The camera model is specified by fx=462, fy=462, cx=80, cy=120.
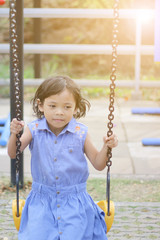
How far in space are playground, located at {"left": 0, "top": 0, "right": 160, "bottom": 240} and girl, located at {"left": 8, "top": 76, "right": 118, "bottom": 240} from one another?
7 centimetres

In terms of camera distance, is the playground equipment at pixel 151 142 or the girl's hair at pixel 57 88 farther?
the playground equipment at pixel 151 142

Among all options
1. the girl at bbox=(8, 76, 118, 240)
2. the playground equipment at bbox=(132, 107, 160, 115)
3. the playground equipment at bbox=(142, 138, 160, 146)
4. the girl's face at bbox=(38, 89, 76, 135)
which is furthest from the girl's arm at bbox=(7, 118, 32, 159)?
the playground equipment at bbox=(132, 107, 160, 115)

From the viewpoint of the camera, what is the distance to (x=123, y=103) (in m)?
6.90

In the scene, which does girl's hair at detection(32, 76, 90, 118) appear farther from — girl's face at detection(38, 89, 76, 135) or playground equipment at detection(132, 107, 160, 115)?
playground equipment at detection(132, 107, 160, 115)

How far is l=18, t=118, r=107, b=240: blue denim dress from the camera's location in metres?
2.21

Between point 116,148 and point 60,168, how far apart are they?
92.2 inches

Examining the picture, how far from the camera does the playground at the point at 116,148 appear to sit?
7.36 feet

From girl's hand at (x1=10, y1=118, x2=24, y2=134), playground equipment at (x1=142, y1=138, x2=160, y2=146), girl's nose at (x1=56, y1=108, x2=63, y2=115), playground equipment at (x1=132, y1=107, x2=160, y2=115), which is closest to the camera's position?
girl's hand at (x1=10, y1=118, x2=24, y2=134)

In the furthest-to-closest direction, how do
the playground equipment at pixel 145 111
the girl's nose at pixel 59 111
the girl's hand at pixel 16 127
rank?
1. the playground equipment at pixel 145 111
2. the girl's nose at pixel 59 111
3. the girl's hand at pixel 16 127

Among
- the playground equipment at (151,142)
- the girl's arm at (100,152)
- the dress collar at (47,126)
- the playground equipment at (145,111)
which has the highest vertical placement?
the dress collar at (47,126)

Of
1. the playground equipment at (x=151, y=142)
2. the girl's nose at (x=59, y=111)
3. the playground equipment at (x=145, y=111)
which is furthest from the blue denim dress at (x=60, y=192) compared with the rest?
the playground equipment at (x=145, y=111)

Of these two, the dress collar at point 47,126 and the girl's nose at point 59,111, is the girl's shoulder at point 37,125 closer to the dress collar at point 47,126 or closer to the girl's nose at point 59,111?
the dress collar at point 47,126

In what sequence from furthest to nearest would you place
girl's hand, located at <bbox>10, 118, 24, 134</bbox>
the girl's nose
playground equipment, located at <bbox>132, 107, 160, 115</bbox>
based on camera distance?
playground equipment, located at <bbox>132, 107, 160, 115</bbox> < the girl's nose < girl's hand, located at <bbox>10, 118, 24, 134</bbox>

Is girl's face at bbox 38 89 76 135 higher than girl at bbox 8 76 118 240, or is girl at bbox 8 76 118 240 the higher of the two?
girl's face at bbox 38 89 76 135
